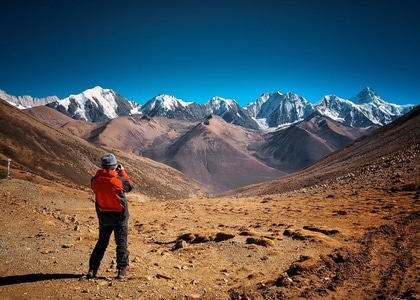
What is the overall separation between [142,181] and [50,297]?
402 feet

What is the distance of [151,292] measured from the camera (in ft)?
26.6

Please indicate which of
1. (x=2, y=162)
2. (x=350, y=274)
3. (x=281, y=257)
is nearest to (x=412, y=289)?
(x=350, y=274)

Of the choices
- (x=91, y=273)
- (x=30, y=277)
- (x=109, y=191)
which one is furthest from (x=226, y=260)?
(x=30, y=277)

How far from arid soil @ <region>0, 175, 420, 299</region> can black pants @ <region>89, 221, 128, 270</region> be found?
0.41 metres

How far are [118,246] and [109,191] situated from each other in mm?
1463

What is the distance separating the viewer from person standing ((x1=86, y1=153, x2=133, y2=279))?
28.9 feet

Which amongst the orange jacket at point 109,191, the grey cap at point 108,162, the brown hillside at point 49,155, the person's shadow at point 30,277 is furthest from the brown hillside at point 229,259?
the brown hillside at point 49,155

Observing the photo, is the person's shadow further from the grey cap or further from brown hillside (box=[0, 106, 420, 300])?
the grey cap

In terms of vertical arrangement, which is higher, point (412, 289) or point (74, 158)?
point (74, 158)

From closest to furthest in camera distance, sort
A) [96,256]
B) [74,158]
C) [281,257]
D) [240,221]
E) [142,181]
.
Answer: [96,256], [281,257], [240,221], [74,158], [142,181]

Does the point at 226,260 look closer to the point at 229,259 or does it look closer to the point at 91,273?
the point at 229,259

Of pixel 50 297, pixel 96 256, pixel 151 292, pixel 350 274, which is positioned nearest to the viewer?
pixel 50 297

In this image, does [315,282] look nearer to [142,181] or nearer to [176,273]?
[176,273]

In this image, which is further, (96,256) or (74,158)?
(74,158)
